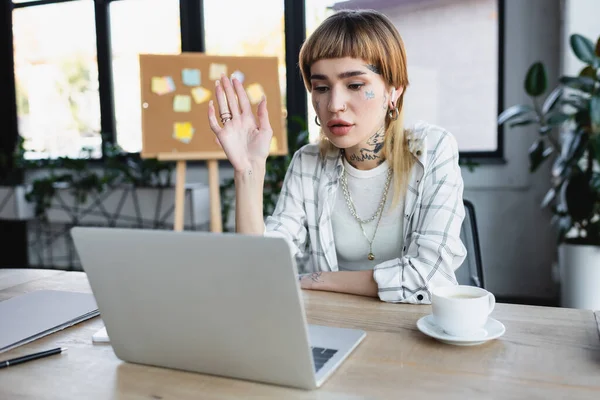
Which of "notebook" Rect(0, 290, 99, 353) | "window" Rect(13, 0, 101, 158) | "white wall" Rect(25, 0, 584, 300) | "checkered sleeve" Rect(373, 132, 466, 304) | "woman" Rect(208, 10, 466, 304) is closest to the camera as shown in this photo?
"notebook" Rect(0, 290, 99, 353)

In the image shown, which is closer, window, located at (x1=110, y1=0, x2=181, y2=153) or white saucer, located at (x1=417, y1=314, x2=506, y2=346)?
white saucer, located at (x1=417, y1=314, x2=506, y2=346)

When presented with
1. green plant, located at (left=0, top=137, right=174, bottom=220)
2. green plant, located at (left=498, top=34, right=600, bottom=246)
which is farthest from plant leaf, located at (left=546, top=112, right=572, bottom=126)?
green plant, located at (left=0, top=137, right=174, bottom=220)

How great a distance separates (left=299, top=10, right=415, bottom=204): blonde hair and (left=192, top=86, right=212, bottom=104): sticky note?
1.74m

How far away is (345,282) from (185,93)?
7.15 ft

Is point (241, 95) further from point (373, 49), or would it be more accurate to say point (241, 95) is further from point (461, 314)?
point (461, 314)

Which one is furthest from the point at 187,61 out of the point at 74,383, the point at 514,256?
the point at 74,383

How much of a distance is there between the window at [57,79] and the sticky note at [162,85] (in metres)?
1.36

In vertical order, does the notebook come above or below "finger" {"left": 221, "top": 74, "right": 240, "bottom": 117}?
below

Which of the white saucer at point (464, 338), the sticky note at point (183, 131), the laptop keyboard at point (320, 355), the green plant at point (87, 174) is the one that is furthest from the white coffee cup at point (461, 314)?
the green plant at point (87, 174)

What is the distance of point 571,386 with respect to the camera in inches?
26.4

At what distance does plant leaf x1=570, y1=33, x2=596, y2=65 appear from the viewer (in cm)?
232

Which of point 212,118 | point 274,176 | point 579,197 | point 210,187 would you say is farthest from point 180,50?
point 212,118

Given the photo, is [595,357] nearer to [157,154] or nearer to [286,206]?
[286,206]

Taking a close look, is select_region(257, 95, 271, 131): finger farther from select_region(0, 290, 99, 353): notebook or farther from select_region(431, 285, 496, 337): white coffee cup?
select_region(431, 285, 496, 337): white coffee cup
